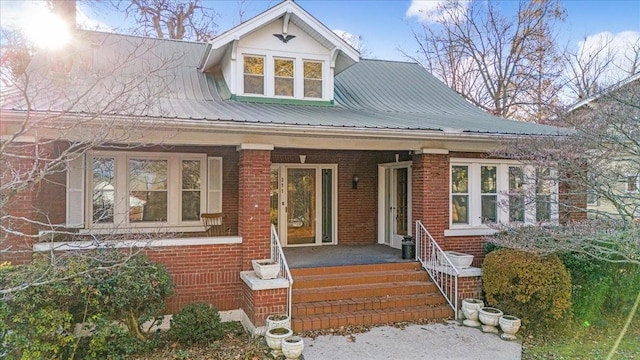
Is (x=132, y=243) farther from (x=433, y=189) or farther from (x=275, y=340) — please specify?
(x=433, y=189)

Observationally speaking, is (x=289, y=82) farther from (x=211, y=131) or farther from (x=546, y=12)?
(x=546, y=12)

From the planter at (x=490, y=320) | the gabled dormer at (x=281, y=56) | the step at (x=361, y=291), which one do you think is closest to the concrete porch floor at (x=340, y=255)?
the step at (x=361, y=291)

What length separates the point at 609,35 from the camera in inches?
538

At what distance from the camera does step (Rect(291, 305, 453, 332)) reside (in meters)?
6.69

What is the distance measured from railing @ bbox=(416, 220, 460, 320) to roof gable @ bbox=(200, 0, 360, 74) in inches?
177

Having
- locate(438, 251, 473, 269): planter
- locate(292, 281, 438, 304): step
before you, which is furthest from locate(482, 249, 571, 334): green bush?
locate(292, 281, 438, 304): step

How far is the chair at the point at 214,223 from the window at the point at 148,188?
0.20 m

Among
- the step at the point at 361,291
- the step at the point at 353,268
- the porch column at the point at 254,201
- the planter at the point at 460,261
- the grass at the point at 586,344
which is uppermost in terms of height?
the porch column at the point at 254,201

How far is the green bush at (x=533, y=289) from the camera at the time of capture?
6.84 meters

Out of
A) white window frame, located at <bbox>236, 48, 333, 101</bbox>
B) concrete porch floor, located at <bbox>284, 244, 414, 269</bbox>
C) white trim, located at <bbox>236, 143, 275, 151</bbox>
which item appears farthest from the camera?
white window frame, located at <bbox>236, 48, 333, 101</bbox>

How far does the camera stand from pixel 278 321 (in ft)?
20.5

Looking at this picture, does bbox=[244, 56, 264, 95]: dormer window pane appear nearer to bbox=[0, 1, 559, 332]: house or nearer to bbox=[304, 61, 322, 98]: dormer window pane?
bbox=[0, 1, 559, 332]: house

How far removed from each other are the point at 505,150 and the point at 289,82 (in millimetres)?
4963

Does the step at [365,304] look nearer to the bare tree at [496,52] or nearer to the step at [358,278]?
the step at [358,278]
